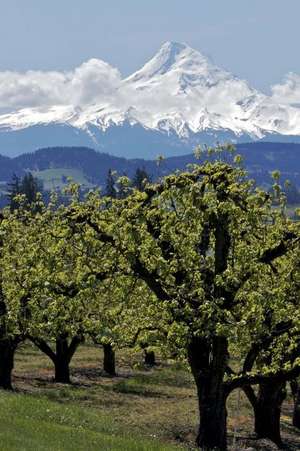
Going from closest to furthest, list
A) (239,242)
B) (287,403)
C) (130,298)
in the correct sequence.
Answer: (239,242), (130,298), (287,403)

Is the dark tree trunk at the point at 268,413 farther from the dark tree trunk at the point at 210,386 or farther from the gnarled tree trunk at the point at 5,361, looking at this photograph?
the gnarled tree trunk at the point at 5,361

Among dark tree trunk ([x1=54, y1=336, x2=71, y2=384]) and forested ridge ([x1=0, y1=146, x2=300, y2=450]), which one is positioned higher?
forested ridge ([x1=0, y1=146, x2=300, y2=450])

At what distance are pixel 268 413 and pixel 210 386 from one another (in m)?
6.91

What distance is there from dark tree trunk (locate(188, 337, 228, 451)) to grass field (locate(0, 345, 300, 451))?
2.89 ft

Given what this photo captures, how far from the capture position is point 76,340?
156 ft

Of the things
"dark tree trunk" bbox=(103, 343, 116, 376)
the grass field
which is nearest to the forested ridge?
the grass field

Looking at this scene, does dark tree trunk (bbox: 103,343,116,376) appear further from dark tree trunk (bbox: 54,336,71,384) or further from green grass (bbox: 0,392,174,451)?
green grass (bbox: 0,392,174,451)

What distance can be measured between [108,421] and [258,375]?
7.95 meters

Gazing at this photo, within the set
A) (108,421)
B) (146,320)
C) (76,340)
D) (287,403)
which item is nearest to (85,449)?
(146,320)

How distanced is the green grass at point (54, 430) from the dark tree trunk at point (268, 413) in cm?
756

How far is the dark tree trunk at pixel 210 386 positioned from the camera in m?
27.4

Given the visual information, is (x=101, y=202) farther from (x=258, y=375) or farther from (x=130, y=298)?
(x=258, y=375)

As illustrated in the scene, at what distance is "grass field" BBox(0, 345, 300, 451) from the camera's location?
23141 millimetres

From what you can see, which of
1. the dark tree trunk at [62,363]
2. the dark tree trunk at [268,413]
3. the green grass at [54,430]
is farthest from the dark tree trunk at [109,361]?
the green grass at [54,430]
